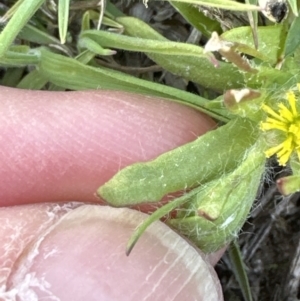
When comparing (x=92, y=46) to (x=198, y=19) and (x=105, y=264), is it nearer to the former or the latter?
(x=198, y=19)

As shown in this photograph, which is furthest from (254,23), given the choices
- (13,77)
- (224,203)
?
(13,77)

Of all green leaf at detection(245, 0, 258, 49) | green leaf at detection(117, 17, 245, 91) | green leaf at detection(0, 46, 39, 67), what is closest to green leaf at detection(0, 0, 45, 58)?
green leaf at detection(0, 46, 39, 67)

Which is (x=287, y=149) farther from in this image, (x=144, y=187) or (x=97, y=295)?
(x=97, y=295)

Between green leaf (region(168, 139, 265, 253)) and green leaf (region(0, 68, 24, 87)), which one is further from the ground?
green leaf (region(0, 68, 24, 87))

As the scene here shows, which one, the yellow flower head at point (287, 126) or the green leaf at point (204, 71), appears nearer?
the yellow flower head at point (287, 126)

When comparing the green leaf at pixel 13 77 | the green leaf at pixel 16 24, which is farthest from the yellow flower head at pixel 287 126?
the green leaf at pixel 13 77

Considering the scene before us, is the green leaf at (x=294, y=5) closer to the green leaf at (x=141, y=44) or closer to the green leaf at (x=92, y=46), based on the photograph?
the green leaf at (x=141, y=44)

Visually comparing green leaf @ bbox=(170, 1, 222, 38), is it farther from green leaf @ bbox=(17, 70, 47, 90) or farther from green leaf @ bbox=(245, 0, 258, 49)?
green leaf @ bbox=(17, 70, 47, 90)

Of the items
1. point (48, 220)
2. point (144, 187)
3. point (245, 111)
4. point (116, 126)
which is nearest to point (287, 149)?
point (245, 111)
